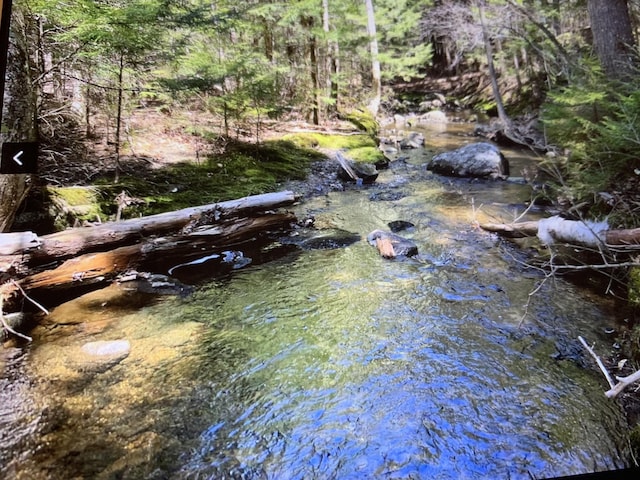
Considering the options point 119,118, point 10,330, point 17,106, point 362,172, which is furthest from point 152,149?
point 362,172

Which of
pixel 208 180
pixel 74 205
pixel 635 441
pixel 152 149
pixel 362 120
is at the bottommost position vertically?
pixel 635 441

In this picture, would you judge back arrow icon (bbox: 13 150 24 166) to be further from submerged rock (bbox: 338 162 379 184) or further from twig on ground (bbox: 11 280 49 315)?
submerged rock (bbox: 338 162 379 184)

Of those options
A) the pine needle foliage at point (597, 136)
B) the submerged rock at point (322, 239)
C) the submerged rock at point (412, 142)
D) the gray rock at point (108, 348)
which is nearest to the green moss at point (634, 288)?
the pine needle foliage at point (597, 136)

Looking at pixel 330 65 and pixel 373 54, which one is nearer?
pixel 330 65

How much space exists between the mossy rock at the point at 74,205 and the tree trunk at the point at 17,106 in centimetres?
23

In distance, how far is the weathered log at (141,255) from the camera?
239cm

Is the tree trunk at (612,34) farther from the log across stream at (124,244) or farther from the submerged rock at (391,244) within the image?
the log across stream at (124,244)

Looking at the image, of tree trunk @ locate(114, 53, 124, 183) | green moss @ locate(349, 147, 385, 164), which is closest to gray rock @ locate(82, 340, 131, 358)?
tree trunk @ locate(114, 53, 124, 183)

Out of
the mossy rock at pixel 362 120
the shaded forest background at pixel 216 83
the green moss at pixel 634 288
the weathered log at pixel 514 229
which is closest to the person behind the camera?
the shaded forest background at pixel 216 83

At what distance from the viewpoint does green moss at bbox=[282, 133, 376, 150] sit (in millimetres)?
5113

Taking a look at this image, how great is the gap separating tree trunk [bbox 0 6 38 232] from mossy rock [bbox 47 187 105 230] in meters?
0.23

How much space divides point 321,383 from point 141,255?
1.61 m

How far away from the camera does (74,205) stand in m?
2.69

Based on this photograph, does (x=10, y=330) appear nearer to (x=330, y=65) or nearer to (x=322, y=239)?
(x=322, y=239)
